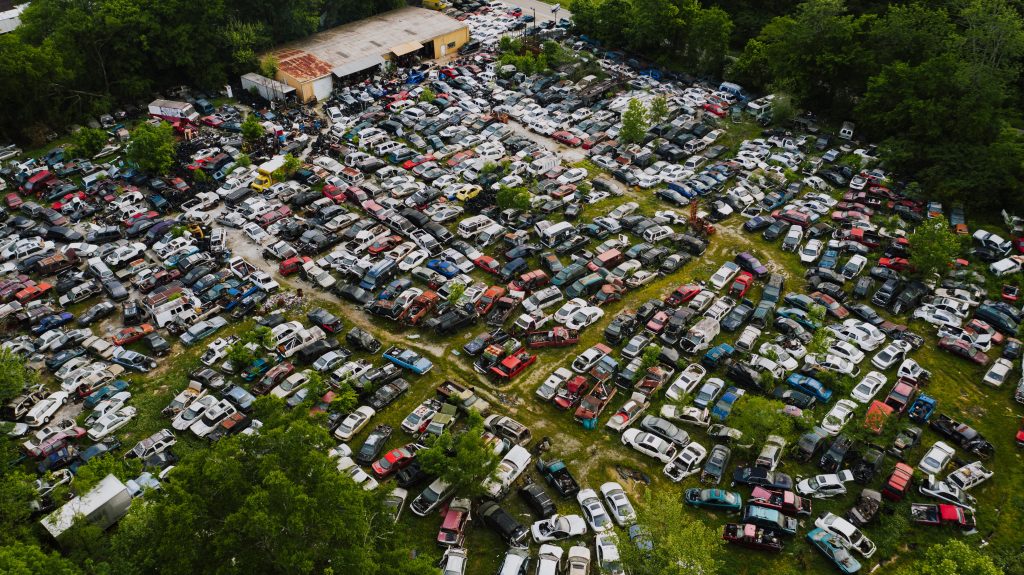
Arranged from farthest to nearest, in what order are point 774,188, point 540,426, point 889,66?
point 889,66
point 774,188
point 540,426

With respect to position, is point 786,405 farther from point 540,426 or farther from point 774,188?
point 774,188

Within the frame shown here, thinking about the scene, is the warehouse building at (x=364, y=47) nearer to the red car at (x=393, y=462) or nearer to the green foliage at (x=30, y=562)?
the red car at (x=393, y=462)

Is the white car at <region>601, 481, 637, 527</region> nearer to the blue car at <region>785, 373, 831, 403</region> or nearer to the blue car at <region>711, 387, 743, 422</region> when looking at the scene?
the blue car at <region>711, 387, 743, 422</region>

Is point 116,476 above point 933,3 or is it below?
below

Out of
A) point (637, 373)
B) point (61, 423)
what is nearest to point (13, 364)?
point (61, 423)

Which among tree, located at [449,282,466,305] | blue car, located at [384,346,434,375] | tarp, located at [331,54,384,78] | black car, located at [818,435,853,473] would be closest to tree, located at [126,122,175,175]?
tarp, located at [331,54,384,78]

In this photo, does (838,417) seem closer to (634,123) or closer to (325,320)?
(325,320)
